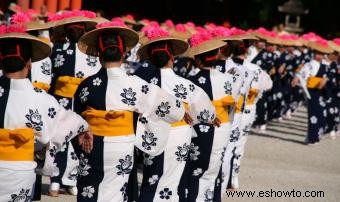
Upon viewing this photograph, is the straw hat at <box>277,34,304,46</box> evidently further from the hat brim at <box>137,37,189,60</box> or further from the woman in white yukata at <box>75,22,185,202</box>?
the woman in white yukata at <box>75,22,185,202</box>

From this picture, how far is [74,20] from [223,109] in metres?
1.94

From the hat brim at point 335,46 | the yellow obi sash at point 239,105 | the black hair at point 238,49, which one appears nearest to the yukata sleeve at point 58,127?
the yellow obi sash at point 239,105

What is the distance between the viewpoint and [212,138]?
22.9ft

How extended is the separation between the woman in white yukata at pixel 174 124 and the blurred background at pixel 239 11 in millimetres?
23031

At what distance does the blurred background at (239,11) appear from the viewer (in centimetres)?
3088

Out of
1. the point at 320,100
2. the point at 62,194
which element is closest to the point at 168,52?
the point at 62,194

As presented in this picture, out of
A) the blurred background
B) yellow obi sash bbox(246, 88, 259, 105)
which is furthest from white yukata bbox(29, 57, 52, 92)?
the blurred background

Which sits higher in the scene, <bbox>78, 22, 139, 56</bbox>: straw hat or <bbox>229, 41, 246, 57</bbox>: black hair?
<bbox>78, 22, 139, 56</bbox>: straw hat

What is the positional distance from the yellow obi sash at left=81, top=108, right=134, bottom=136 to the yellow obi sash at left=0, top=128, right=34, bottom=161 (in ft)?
2.46

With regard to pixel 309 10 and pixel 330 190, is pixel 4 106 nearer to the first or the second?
pixel 330 190

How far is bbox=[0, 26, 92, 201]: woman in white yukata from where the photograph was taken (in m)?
4.73

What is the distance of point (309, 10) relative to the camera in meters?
36.2

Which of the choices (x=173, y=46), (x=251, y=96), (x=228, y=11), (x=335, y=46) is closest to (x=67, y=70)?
(x=173, y=46)

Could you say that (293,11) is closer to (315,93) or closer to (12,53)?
(315,93)
